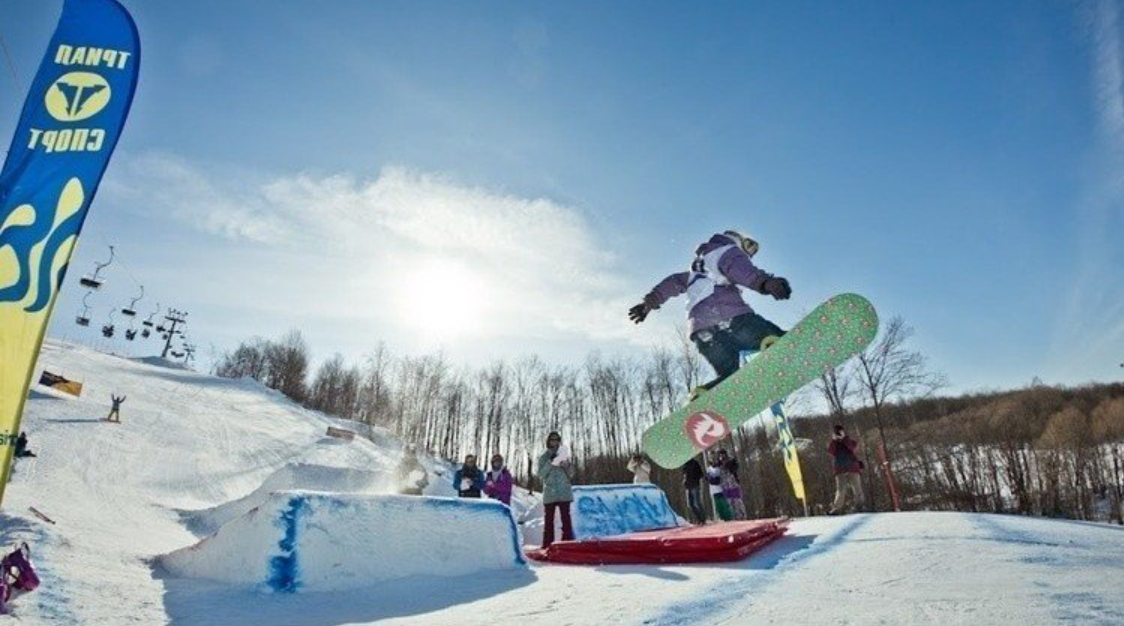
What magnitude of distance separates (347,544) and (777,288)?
4583 millimetres

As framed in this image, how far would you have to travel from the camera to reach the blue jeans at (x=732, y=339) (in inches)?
206

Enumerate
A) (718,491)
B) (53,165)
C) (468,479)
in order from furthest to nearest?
(718,491), (468,479), (53,165)

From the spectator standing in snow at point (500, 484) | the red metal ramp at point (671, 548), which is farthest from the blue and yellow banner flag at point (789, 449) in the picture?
the spectator standing in snow at point (500, 484)

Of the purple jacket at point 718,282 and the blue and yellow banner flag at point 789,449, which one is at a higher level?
the purple jacket at point 718,282

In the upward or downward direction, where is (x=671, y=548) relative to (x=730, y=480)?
downward

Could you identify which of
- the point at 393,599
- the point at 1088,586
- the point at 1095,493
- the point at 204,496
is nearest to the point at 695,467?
the point at 393,599

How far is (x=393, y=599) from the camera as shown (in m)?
4.51

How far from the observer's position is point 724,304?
17.3 ft

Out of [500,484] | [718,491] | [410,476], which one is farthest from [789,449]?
[410,476]

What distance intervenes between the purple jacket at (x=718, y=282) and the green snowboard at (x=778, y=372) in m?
0.55

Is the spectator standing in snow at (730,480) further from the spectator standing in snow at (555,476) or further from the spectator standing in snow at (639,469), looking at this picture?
the spectator standing in snow at (555,476)

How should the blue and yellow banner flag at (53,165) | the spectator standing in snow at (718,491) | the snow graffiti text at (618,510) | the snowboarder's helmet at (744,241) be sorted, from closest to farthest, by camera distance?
the blue and yellow banner flag at (53,165)
the snowboarder's helmet at (744,241)
the snow graffiti text at (618,510)
the spectator standing in snow at (718,491)

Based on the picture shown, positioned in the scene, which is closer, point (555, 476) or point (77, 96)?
point (77, 96)

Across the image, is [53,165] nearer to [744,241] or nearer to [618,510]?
[744,241]
